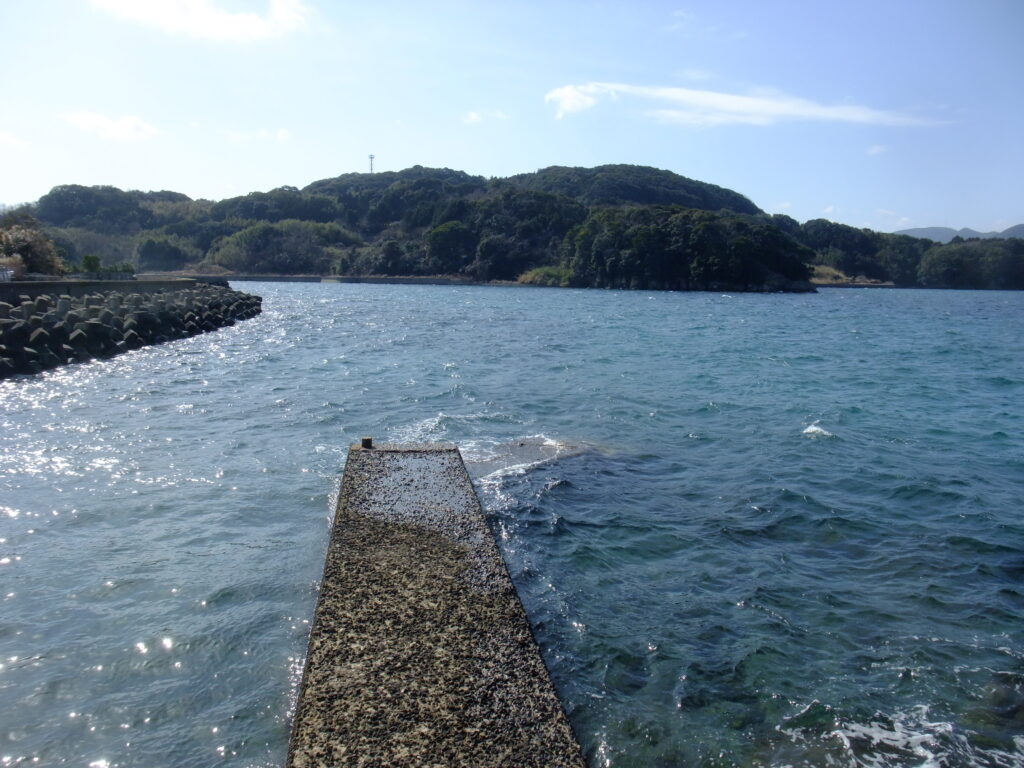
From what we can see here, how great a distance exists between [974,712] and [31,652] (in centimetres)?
597

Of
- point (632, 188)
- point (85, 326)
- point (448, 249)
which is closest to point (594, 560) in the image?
point (85, 326)

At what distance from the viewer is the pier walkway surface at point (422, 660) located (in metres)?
3.27

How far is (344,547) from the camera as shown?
17.7 ft

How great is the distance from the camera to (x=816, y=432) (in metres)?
12.7

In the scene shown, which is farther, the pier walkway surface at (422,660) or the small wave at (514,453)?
the small wave at (514,453)

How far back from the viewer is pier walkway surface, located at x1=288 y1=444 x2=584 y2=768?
327cm

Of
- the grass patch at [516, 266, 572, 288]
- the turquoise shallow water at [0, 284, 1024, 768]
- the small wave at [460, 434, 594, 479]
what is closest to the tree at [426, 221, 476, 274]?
the grass patch at [516, 266, 572, 288]

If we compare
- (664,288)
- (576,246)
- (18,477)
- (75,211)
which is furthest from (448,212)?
(18,477)

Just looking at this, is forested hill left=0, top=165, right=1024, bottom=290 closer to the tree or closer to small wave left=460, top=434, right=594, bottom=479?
the tree

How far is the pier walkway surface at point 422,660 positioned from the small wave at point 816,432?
830 centimetres

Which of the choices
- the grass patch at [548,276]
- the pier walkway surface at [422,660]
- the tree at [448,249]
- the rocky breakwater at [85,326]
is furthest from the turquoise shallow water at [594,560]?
the tree at [448,249]

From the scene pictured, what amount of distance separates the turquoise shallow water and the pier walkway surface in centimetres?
61

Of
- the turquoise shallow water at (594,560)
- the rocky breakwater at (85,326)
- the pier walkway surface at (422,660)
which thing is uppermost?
the rocky breakwater at (85,326)

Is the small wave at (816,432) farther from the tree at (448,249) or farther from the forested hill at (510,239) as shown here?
the tree at (448,249)
